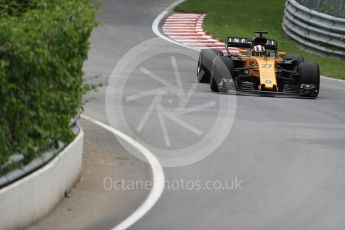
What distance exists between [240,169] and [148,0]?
26.9 m

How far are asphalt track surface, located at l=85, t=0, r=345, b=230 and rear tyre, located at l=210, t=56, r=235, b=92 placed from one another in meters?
0.29

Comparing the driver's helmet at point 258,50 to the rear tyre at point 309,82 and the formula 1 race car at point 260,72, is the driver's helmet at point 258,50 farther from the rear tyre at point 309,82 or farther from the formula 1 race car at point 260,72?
the rear tyre at point 309,82

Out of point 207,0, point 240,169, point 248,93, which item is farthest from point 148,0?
point 240,169

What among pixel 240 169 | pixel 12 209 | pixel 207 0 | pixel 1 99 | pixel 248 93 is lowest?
pixel 207 0

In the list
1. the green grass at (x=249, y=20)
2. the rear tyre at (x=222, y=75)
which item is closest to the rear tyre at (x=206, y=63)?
the rear tyre at (x=222, y=75)

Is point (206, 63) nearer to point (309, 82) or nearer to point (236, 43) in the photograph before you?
point (236, 43)

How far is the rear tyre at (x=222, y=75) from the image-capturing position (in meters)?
20.9

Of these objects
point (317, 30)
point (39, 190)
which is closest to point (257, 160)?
point (39, 190)

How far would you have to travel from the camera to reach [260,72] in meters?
21.1

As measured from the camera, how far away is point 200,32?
106 feet

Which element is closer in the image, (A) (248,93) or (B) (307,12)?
(A) (248,93)

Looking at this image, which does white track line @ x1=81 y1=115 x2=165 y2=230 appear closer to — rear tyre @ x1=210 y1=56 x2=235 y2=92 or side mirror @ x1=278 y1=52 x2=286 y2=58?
rear tyre @ x1=210 y1=56 x2=235 y2=92

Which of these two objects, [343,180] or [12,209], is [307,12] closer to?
[343,180]

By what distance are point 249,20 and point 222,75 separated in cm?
1540
